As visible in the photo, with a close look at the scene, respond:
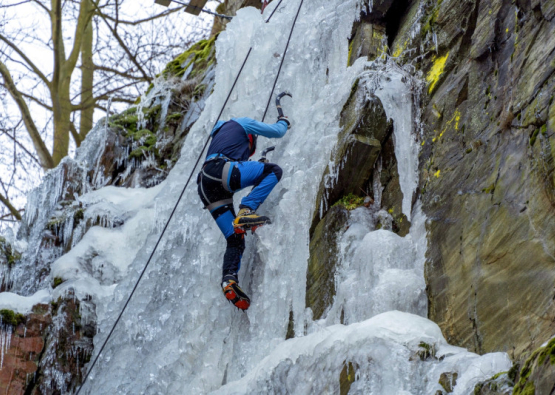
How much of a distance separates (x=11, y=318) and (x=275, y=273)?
2.71 meters

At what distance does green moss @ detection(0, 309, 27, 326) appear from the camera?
604 cm

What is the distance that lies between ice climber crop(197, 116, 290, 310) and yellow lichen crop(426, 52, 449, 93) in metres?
1.22

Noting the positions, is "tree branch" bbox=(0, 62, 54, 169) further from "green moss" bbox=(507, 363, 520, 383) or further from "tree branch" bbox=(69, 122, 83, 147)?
"green moss" bbox=(507, 363, 520, 383)

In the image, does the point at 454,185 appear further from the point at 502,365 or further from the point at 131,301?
the point at 131,301

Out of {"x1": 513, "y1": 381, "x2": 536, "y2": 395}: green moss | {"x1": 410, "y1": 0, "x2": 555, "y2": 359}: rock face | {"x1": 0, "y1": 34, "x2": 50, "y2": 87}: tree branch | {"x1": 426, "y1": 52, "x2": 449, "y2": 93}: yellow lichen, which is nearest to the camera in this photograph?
{"x1": 513, "y1": 381, "x2": 536, "y2": 395}: green moss

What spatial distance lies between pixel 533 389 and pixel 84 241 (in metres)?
5.59

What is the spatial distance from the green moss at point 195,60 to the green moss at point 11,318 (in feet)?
14.5

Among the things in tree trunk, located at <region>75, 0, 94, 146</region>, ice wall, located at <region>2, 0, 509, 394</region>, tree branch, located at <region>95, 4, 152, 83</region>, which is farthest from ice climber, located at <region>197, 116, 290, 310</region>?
tree trunk, located at <region>75, 0, 94, 146</region>

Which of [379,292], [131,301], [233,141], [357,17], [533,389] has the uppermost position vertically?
[357,17]

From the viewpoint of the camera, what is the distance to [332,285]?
4.62 meters

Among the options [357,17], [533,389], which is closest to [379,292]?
[533,389]

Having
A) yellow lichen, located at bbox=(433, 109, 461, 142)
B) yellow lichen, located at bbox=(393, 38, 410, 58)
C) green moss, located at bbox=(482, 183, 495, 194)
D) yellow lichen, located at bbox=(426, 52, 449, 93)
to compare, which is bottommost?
green moss, located at bbox=(482, 183, 495, 194)

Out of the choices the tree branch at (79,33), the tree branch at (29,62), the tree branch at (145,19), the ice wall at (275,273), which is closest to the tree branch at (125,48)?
the tree branch at (145,19)

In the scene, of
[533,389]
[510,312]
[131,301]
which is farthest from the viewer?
[131,301]
